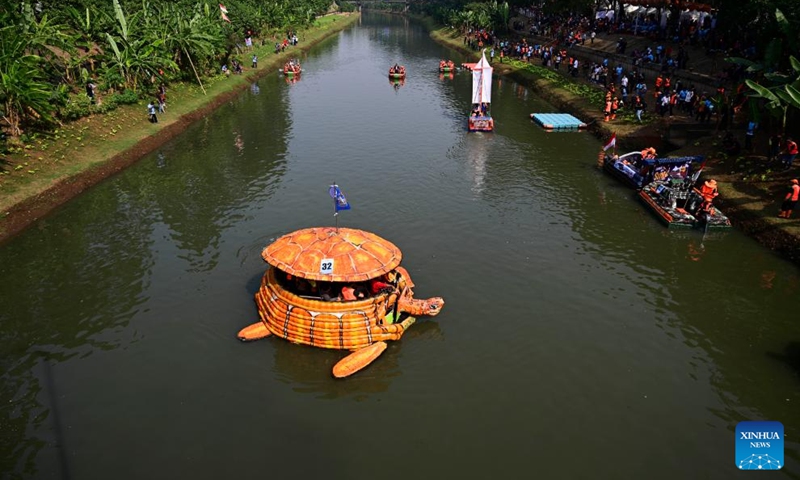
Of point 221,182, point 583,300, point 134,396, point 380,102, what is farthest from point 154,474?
point 380,102

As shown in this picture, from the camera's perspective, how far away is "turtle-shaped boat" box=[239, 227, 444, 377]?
58.9 feet

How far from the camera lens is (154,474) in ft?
45.2

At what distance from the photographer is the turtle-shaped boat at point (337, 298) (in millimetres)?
17953

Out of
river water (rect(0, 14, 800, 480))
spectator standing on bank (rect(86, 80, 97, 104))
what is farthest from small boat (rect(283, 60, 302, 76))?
river water (rect(0, 14, 800, 480))

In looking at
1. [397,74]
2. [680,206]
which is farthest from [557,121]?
[397,74]

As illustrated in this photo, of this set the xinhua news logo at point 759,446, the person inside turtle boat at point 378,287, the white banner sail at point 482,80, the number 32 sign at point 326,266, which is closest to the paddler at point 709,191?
the xinhua news logo at point 759,446

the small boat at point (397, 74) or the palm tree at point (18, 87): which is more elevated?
the palm tree at point (18, 87)

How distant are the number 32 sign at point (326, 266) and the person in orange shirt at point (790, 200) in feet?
72.0

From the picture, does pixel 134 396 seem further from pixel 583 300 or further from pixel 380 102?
pixel 380 102

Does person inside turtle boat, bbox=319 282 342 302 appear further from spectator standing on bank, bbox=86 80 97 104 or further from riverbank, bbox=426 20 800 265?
spectator standing on bank, bbox=86 80 97 104

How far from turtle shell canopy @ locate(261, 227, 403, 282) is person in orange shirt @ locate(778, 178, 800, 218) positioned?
19.4 m

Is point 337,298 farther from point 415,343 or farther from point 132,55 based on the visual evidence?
point 132,55

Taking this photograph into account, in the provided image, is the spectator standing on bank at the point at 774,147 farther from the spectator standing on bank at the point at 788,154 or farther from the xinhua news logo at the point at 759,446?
the xinhua news logo at the point at 759,446

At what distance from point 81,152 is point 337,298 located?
25.7 meters
